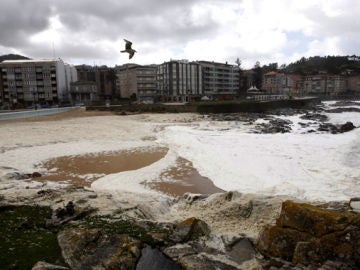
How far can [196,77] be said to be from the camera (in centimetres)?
11550

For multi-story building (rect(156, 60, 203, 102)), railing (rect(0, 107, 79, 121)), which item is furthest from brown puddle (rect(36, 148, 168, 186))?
multi-story building (rect(156, 60, 203, 102))

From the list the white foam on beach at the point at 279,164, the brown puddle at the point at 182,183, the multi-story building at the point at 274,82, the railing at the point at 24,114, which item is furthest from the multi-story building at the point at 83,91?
the brown puddle at the point at 182,183

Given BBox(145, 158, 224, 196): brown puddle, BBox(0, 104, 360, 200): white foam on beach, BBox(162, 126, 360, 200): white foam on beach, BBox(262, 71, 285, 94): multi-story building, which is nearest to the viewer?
BBox(145, 158, 224, 196): brown puddle

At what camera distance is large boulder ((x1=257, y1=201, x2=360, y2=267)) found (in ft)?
16.1

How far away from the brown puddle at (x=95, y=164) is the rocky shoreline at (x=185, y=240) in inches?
310

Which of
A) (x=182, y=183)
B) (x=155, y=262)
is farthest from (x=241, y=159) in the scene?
(x=155, y=262)

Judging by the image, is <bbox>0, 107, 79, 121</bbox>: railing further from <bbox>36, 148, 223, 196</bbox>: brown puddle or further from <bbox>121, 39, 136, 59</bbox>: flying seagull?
<bbox>121, 39, 136, 59</bbox>: flying seagull

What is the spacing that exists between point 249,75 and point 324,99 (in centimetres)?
3721

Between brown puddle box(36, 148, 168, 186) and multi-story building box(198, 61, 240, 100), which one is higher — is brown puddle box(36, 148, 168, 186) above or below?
below

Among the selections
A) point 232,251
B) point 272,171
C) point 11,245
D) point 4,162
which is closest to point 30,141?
point 4,162

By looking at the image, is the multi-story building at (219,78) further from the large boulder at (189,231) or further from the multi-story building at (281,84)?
the large boulder at (189,231)

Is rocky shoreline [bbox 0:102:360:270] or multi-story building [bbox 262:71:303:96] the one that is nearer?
rocky shoreline [bbox 0:102:360:270]

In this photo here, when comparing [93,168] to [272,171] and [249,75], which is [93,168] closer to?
[272,171]

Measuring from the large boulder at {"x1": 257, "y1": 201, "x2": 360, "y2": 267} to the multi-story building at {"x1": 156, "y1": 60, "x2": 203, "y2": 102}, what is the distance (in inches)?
3981
